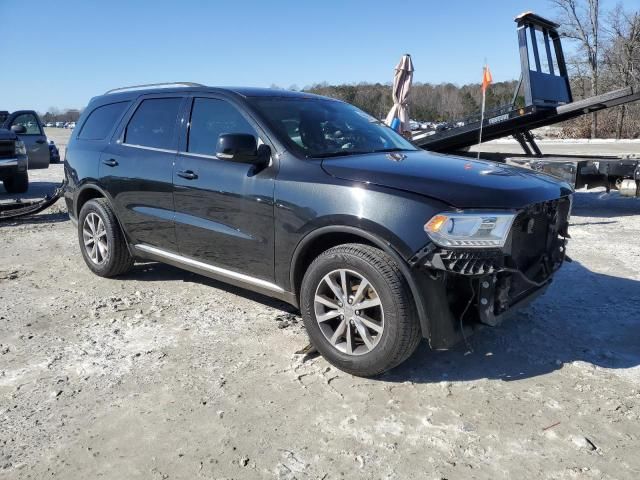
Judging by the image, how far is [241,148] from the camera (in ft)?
12.0

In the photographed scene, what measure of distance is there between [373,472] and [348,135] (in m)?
2.61

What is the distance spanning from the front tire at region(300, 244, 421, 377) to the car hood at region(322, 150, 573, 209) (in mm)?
449

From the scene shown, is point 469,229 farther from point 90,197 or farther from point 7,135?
point 7,135

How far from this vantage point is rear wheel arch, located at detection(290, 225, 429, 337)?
121 inches

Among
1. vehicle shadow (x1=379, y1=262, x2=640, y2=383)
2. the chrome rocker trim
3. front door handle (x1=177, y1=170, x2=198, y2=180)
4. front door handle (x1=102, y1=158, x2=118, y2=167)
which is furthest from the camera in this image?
front door handle (x1=102, y1=158, x2=118, y2=167)

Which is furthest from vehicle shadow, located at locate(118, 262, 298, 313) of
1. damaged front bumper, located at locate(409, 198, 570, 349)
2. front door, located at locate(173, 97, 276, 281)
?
damaged front bumper, located at locate(409, 198, 570, 349)

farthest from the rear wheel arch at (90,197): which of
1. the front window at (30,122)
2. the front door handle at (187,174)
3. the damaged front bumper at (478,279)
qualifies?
the front window at (30,122)

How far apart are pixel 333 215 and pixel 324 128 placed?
44.0 inches

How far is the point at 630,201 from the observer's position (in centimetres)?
1006

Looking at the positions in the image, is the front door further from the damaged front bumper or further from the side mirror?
the damaged front bumper

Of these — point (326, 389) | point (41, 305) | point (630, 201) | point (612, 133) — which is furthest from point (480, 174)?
point (612, 133)

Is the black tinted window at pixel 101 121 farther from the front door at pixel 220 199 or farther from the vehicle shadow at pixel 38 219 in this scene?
the vehicle shadow at pixel 38 219

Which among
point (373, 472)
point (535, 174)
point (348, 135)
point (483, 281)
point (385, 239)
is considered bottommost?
point (373, 472)

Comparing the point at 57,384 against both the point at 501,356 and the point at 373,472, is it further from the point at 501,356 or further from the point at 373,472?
the point at 501,356
